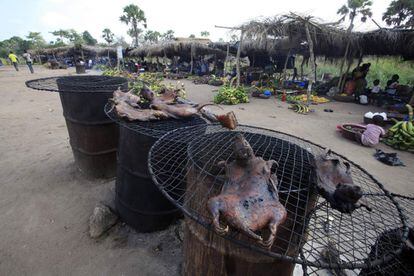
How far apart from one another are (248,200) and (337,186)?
539mm

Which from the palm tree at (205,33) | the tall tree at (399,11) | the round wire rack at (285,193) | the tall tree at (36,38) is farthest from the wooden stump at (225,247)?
the tall tree at (36,38)

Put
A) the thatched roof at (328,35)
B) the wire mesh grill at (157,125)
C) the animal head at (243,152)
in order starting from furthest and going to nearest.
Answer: the thatched roof at (328,35)
the wire mesh grill at (157,125)
the animal head at (243,152)

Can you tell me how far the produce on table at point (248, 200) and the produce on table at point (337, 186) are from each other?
0.31m

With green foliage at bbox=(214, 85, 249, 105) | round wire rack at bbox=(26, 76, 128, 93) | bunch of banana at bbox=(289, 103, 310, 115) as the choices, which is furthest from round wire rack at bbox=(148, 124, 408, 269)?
green foliage at bbox=(214, 85, 249, 105)

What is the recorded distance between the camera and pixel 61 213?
3.27 metres

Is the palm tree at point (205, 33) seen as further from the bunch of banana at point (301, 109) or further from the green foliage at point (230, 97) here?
the bunch of banana at point (301, 109)

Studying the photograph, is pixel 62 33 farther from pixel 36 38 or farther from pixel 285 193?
pixel 285 193

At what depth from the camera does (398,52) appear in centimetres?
1121

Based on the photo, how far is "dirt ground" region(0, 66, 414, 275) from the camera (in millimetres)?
2574

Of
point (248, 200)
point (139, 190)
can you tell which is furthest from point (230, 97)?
point (248, 200)

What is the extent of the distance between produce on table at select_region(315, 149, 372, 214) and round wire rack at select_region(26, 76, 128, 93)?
3.12m

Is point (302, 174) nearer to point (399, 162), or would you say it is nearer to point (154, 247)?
point (154, 247)

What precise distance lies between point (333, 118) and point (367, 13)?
18753 millimetres

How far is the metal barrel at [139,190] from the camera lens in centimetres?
252
